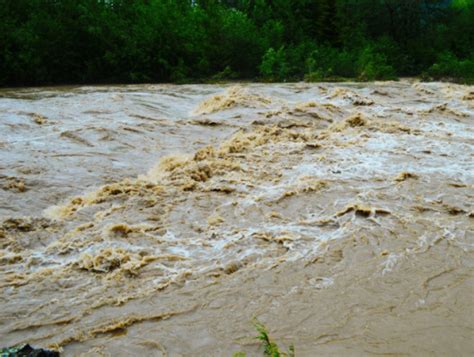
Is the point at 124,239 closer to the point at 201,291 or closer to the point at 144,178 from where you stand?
the point at 201,291

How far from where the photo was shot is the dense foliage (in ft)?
75.8

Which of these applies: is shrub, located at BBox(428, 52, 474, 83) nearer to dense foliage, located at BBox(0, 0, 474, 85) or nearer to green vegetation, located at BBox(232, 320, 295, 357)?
dense foliage, located at BBox(0, 0, 474, 85)

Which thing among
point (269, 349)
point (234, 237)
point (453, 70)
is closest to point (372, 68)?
point (453, 70)

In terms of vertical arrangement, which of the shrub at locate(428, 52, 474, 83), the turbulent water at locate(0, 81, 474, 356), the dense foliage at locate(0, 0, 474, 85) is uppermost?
the dense foliage at locate(0, 0, 474, 85)

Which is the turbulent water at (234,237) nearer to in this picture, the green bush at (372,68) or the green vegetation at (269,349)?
the green vegetation at (269,349)

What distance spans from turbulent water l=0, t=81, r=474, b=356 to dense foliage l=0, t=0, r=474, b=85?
1330cm

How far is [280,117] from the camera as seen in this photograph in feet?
38.1

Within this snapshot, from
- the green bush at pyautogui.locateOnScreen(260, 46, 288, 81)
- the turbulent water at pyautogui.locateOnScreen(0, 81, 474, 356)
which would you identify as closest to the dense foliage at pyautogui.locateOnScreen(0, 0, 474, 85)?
the green bush at pyautogui.locateOnScreen(260, 46, 288, 81)

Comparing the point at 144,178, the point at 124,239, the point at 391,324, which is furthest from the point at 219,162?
the point at 391,324

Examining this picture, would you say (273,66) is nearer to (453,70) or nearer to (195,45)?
(195,45)

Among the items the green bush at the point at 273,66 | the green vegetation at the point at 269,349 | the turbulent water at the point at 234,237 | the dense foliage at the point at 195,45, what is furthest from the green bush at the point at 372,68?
the green vegetation at the point at 269,349

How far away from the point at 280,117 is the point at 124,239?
6.67 metres

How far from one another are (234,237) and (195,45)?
2119 cm

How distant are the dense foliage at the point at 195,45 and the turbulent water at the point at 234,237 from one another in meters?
13.3
